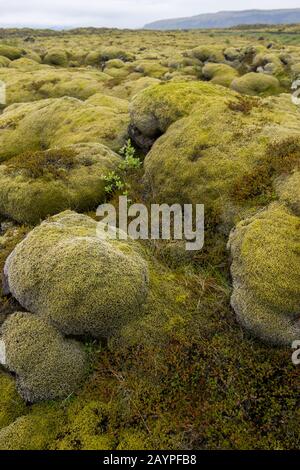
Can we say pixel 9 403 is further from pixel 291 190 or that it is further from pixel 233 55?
pixel 233 55

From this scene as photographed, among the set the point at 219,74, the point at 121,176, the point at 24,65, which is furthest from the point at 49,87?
the point at 121,176

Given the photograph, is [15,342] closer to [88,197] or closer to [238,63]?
[88,197]

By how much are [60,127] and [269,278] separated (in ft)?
40.6

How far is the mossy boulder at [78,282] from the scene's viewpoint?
25.5 ft

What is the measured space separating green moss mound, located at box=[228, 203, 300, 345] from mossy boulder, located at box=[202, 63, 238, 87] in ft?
128

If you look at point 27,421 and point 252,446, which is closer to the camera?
point 252,446

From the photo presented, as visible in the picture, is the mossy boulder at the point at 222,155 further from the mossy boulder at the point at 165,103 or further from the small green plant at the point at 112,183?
the small green plant at the point at 112,183

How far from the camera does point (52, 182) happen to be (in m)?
12.1

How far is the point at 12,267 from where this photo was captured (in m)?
8.91

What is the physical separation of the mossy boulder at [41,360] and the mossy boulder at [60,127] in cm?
887

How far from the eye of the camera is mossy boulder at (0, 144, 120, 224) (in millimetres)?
11773

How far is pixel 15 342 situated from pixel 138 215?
4773mm

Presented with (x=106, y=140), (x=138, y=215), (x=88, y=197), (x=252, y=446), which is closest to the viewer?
(x=252, y=446)

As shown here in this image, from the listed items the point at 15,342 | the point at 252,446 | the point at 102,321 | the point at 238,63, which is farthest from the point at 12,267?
the point at 238,63
